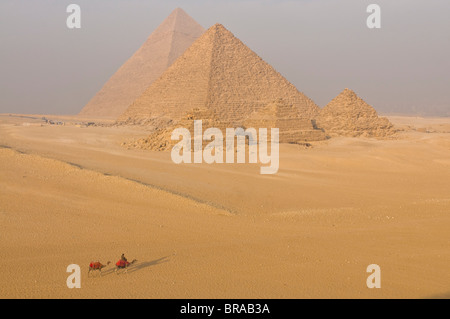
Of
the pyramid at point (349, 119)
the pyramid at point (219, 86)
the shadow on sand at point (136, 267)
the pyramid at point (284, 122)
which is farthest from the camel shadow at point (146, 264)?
the pyramid at point (219, 86)

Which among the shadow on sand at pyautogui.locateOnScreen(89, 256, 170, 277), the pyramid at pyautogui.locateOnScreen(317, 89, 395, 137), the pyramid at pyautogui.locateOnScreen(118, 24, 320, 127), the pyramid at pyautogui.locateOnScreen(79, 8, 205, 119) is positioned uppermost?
the pyramid at pyautogui.locateOnScreen(79, 8, 205, 119)

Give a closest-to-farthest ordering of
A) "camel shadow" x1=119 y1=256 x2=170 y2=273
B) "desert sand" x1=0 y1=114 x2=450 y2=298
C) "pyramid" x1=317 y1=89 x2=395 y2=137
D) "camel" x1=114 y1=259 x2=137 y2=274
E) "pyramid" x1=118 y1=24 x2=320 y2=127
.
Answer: "desert sand" x1=0 y1=114 x2=450 y2=298 → "camel" x1=114 y1=259 x2=137 y2=274 → "camel shadow" x1=119 y1=256 x2=170 y2=273 → "pyramid" x1=317 y1=89 x2=395 y2=137 → "pyramid" x1=118 y1=24 x2=320 y2=127

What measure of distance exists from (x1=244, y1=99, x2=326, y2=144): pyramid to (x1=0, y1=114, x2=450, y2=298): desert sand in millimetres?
13228

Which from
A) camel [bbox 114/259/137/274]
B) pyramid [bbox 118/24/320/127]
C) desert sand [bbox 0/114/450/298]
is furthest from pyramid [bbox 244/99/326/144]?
camel [bbox 114/259/137/274]

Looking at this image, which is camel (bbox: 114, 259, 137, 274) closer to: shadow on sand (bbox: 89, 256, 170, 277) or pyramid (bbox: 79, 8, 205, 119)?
shadow on sand (bbox: 89, 256, 170, 277)

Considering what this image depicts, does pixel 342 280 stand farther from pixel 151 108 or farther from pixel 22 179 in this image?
pixel 151 108

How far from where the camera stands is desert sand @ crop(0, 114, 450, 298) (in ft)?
14.0

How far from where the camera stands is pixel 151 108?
43594 mm

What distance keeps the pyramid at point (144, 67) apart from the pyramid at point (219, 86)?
33.3 m

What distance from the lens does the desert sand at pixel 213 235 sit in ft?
14.0

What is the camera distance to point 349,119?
29984 mm

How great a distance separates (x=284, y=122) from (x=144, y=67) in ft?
200

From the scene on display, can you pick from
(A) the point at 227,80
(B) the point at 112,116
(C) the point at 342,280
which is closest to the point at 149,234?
(C) the point at 342,280
